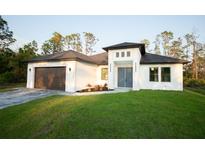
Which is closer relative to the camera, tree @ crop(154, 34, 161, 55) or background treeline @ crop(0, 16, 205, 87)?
background treeline @ crop(0, 16, 205, 87)

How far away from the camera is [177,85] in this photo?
1320 cm

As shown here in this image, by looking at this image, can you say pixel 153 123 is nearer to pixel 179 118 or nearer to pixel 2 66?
pixel 179 118

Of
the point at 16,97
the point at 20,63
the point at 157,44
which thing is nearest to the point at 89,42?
the point at 20,63

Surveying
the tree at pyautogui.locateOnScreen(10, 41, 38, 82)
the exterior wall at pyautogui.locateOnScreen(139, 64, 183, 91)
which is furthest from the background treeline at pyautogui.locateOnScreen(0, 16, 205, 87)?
the exterior wall at pyautogui.locateOnScreen(139, 64, 183, 91)

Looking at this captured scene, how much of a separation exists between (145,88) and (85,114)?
9.62 meters

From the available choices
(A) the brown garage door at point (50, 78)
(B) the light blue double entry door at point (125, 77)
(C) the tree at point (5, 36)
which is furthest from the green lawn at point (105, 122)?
(C) the tree at point (5, 36)

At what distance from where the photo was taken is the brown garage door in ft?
44.8

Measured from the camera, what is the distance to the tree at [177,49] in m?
34.1

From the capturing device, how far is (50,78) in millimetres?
14352

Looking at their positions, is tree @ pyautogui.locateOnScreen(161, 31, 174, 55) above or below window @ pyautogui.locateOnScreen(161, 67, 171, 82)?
above

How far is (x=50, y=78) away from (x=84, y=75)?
3.47 meters

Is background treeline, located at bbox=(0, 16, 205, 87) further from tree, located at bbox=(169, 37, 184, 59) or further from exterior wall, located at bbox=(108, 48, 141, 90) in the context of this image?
exterior wall, located at bbox=(108, 48, 141, 90)
